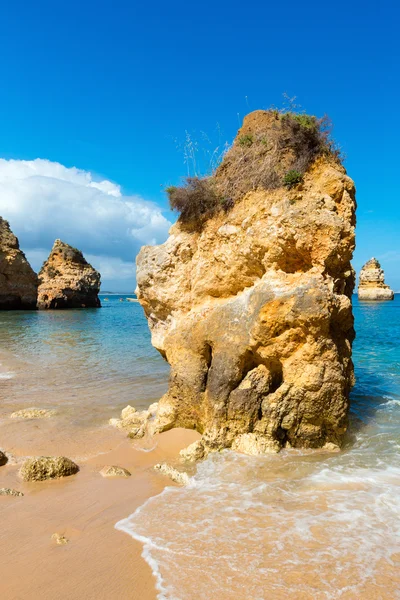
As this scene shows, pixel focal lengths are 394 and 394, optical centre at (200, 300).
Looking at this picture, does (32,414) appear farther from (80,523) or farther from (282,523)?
(282,523)

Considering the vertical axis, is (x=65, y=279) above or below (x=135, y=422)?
above

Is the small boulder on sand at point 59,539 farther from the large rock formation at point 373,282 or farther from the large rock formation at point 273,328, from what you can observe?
the large rock formation at point 373,282

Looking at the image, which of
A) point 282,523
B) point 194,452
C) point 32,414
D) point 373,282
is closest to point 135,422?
point 194,452

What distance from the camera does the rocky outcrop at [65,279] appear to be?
59188 millimetres

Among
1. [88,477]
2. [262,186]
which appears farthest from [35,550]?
[262,186]

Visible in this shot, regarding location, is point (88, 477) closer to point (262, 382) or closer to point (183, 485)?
point (183, 485)

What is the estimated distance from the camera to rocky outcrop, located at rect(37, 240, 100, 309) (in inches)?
2330

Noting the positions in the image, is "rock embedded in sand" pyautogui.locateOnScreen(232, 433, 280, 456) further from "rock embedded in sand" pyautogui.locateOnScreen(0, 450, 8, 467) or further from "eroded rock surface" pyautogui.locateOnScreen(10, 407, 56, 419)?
"eroded rock surface" pyautogui.locateOnScreen(10, 407, 56, 419)

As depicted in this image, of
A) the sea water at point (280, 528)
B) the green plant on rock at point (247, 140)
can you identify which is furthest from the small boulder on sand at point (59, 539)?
the green plant on rock at point (247, 140)

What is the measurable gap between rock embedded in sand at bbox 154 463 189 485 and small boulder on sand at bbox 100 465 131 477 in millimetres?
488

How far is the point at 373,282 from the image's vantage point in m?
88.7

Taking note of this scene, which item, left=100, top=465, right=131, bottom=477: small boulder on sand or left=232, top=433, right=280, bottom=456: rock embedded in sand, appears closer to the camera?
left=100, top=465, right=131, bottom=477: small boulder on sand

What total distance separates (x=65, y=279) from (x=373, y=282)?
217 feet

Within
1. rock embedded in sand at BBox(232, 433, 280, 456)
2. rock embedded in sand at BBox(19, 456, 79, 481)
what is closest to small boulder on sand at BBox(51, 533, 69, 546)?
rock embedded in sand at BBox(19, 456, 79, 481)
